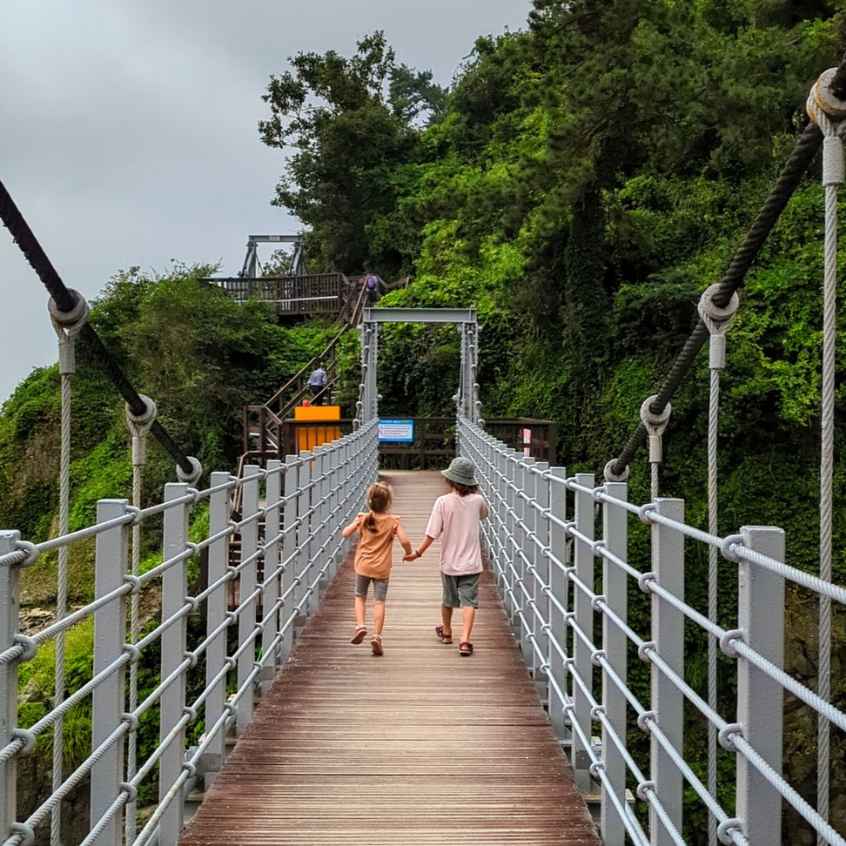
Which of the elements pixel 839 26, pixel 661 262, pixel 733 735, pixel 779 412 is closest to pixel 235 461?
pixel 661 262

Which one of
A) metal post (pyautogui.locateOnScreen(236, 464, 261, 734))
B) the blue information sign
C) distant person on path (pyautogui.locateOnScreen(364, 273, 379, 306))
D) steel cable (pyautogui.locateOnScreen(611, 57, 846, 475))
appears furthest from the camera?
→ distant person on path (pyautogui.locateOnScreen(364, 273, 379, 306))

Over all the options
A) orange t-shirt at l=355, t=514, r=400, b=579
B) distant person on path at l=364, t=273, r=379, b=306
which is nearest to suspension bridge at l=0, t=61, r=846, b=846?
orange t-shirt at l=355, t=514, r=400, b=579

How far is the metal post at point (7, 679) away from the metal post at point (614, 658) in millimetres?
2061

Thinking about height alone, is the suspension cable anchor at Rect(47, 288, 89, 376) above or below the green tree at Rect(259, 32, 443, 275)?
below

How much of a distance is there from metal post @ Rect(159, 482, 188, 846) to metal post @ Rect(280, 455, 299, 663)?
239 cm

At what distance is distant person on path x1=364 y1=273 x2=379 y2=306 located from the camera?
31.7m

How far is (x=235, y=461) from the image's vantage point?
87.9ft

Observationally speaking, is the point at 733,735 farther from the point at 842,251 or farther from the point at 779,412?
the point at 842,251

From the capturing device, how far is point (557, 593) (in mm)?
5016

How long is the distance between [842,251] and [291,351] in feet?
60.1

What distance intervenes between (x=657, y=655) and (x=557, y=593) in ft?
6.90

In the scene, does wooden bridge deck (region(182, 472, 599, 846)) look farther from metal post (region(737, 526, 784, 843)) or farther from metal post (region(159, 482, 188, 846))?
metal post (region(737, 526, 784, 843))

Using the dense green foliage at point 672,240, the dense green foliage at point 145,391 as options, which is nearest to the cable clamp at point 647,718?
the dense green foliage at point 672,240

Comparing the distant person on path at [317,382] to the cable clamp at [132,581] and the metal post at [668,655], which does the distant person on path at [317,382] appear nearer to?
the cable clamp at [132,581]
